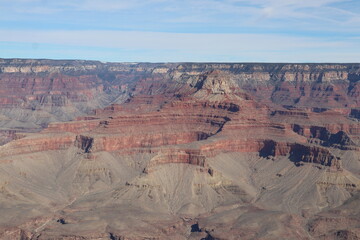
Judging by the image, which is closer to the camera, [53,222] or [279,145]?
[53,222]

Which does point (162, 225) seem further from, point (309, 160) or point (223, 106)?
point (223, 106)

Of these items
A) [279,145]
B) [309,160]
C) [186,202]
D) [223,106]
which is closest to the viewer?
[186,202]

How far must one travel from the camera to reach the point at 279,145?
158 metres

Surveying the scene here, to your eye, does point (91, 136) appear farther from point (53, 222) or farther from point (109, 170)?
point (53, 222)

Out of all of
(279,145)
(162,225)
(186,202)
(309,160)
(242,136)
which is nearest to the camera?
(162,225)

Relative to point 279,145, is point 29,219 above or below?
below

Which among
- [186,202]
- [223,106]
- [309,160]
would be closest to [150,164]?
[186,202]

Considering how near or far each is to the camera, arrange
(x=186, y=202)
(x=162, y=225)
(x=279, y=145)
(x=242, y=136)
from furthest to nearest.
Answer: (x=242, y=136) < (x=279, y=145) < (x=186, y=202) < (x=162, y=225)

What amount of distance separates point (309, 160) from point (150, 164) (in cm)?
4431

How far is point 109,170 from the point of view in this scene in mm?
151125

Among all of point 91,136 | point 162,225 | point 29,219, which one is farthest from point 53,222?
point 91,136

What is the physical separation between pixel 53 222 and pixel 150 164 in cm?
3048

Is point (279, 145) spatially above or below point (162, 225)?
above

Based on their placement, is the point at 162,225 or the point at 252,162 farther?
the point at 252,162
